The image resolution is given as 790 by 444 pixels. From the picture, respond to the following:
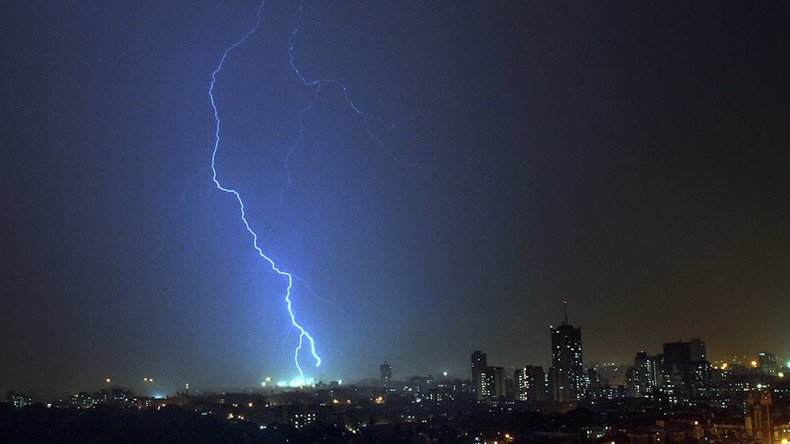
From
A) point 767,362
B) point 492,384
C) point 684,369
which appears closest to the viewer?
point 684,369

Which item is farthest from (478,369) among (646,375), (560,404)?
(560,404)

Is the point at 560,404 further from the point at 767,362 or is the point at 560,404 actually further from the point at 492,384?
the point at 767,362

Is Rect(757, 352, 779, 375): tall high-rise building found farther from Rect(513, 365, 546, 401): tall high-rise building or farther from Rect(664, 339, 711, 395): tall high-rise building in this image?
Rect(513, 365, 546, 401): tall high-rise building

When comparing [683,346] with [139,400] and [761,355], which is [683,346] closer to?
[761,355]

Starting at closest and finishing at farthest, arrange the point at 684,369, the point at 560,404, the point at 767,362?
the point at 560,404 → the point at 684,369 → the point at 767,362

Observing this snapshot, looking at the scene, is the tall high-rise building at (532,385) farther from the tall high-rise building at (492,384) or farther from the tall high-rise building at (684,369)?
the tall high-rise building at (684,369)

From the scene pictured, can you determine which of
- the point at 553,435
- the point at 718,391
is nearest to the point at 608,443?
the point at 553,435
